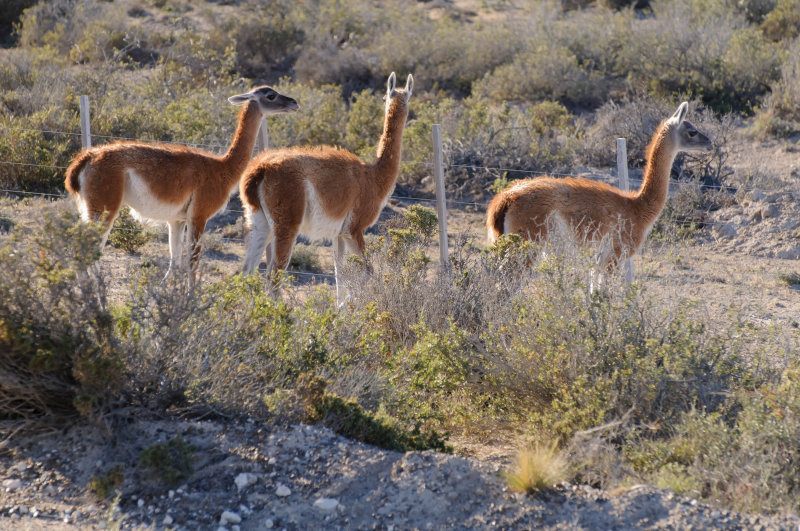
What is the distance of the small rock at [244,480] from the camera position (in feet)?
13.8

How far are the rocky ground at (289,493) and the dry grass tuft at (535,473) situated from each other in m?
0.05

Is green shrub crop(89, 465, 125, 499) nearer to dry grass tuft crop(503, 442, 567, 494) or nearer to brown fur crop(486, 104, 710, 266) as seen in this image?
dry grass tuft crop(503, 442, 567, 494)

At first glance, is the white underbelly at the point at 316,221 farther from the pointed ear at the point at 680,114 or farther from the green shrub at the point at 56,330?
the pointed ear at the point at 680,114

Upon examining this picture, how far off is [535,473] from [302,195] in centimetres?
390

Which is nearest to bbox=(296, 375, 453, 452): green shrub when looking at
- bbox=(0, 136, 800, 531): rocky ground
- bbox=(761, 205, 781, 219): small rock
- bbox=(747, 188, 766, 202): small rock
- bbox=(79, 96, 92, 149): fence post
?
bbox=(0, 136, 800, 531): rocky ground

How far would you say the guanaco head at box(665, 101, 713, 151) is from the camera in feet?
27.3

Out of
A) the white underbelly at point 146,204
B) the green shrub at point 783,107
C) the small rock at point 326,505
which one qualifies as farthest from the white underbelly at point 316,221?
the green shrub at point 783,107

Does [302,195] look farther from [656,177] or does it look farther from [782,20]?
[782,20]

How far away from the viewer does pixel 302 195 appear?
7336 millimetres

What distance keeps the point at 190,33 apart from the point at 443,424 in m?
16.2

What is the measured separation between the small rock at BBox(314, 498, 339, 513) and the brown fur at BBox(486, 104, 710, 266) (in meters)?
3.48

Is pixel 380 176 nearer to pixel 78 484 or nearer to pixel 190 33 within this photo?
pixel 78 484

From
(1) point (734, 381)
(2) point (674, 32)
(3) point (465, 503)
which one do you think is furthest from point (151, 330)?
(2) point (674, 32)

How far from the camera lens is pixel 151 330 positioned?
187 inches
